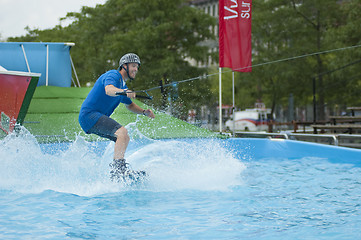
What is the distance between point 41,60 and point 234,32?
6491 mm

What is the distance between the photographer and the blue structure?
13625 mm

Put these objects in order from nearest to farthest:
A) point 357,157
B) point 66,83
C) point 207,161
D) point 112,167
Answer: point 112,167 < point 207,161 < point 357,157 < point 66,83

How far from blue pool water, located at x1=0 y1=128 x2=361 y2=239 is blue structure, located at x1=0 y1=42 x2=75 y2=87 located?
299 inches

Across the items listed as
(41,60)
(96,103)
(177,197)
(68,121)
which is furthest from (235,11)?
(177,197)

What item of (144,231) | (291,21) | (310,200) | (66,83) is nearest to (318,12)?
(291,21)

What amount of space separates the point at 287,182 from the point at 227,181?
90 centimetres

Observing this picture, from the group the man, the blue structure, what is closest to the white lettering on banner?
the blue structure

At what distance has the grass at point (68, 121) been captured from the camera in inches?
422

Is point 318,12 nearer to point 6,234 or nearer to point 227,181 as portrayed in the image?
point 227,181

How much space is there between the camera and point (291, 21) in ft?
81.7

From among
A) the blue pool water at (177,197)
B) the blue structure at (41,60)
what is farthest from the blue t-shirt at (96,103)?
the blue structure at (41,60)

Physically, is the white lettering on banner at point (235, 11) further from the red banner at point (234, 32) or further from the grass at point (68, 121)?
the grass at point (68, 121)

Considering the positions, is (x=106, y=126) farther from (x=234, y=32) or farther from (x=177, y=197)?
(x=234, y=32)

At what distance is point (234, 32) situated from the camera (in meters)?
12.5
